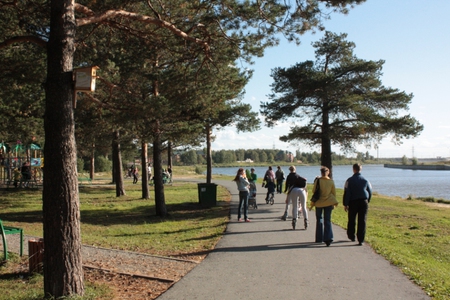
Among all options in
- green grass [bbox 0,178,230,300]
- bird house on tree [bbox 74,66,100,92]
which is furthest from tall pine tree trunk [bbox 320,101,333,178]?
bird house on tree [bbox 74,66,100,92]

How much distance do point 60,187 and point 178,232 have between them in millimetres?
7263

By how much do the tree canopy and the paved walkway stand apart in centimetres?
1332

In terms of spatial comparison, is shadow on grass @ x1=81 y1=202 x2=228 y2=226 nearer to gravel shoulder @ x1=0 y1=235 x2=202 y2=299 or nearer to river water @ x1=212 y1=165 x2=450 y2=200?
gravel shoulder @ x1=0 y1=235 x2=202 y2=299

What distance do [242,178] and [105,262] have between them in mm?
5842

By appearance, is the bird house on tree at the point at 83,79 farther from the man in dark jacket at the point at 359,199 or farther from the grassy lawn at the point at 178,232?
the man in dark jacket at the point at 359,199

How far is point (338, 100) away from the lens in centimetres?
2195

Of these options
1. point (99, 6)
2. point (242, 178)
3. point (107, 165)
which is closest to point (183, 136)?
point (242, 178)

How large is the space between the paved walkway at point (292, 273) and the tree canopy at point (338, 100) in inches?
525

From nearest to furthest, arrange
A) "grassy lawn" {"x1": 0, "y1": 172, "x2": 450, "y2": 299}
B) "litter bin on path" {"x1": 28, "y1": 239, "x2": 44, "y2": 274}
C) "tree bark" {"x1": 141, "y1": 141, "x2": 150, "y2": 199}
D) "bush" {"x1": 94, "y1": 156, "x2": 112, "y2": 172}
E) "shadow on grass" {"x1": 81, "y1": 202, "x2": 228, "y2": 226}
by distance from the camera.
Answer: "grassy lawn" {"x1": 0, "y1": 172, "x2": 450, "y2": 299} < "litter bin on path" {"x1": 28, "y1": 239, "x2": 44, "y2": 274} < "shadow on grass" {"x1": 81, "y1": 202, "x2": 228, "y2": 226} < "tree bark" {"x1": 141, "y1": 141, "x2": 150, "y2": 199} < "bush" {"x1": 94, "y1": 156, "x2": 112, "y2": 172}

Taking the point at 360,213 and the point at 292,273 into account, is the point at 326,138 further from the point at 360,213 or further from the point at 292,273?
the point at 292,273

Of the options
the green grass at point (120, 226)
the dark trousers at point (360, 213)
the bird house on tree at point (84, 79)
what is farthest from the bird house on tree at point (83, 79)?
the dark trousers at point (360, 213)

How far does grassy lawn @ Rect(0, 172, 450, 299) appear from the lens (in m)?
6.59

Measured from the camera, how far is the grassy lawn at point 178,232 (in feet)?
21.6

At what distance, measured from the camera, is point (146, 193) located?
22.2m
